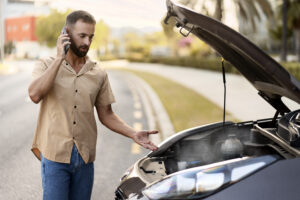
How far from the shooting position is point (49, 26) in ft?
255

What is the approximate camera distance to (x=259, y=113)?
1027cm

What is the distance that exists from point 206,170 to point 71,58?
117 cm

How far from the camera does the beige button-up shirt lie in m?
2.74

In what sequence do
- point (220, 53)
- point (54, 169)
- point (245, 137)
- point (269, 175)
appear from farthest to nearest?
1. point (245, 137)
2. point (220, 53)
3. point (54, 169)
4. point (269, 175)

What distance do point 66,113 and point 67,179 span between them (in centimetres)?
43

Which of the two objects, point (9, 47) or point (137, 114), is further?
point (9, 47)

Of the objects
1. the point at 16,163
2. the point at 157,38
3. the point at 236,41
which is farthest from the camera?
the point at 157,38

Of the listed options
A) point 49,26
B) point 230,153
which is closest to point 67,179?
point 230,153

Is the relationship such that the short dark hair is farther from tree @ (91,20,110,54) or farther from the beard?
tree @ (91,20,110,54)

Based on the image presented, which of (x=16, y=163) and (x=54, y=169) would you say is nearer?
(x=54, y=169)

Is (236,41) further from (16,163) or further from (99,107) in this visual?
(16,163)

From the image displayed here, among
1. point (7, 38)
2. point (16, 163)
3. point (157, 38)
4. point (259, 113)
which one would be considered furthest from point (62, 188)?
point (7, 38)

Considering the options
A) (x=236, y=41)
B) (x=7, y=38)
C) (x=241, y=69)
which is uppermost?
(x=236, y=41)

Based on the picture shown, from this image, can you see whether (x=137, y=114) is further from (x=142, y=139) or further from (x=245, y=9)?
(x=245, y=9)
